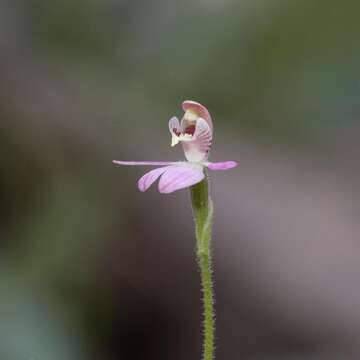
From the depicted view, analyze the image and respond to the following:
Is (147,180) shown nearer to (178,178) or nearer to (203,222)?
(178,178)

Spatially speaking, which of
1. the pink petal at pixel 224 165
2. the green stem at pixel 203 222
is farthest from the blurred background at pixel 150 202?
the pink petal at pixel 224 165

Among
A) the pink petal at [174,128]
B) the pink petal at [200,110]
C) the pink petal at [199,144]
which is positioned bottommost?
the pink petal at [199,144]

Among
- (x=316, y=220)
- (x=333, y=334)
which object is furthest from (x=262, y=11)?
(x=333, y=334)

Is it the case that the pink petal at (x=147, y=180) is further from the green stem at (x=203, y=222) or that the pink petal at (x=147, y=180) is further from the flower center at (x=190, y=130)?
the flower center at (x=190, y=130)

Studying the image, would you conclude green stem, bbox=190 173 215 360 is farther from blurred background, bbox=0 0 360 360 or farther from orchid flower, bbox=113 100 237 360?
blurred background, bbox=0 0 360 360

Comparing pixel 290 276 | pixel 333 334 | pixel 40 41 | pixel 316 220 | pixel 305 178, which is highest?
pixel 40 41

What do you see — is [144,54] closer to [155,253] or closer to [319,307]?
[155,253]

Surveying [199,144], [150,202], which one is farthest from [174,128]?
[150,202]
